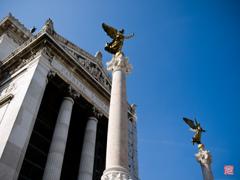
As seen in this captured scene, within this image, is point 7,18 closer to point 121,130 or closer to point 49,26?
point 49,26

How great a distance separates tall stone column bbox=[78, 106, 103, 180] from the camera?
19.0 metres

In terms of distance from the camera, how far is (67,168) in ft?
70.4

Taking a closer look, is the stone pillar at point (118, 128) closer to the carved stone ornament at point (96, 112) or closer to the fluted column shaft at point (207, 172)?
the carved stone ornament at point (96, 112)

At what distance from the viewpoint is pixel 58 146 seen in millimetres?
17219

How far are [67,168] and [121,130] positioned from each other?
42.5ft

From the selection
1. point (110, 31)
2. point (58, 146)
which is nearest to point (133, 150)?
point (58, 146)

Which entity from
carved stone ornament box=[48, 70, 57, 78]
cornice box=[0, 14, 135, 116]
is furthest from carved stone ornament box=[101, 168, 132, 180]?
cornice box=[0, 14, 135, 116]

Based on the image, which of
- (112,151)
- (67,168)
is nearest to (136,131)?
(67,168)

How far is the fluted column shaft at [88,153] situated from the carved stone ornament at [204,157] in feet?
28.6

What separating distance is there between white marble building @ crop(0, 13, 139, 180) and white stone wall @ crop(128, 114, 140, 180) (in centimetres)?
11

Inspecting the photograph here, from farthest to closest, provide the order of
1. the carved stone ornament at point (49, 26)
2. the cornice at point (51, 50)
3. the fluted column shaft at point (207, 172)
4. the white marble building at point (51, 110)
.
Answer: the carved stone ornament at point (49, 26), the cornice at point (51, 50), the fluted column shaft at point (207, 172), the white marble building at point (51, 110)

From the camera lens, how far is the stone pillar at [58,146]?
15657mm

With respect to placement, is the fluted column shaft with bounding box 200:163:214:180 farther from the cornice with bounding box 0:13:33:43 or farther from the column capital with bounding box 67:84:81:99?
the cornice with bounding box 0:13:33:43

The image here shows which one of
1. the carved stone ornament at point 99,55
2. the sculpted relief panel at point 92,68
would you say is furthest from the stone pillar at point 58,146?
the carved stone ornament at point 99,55
